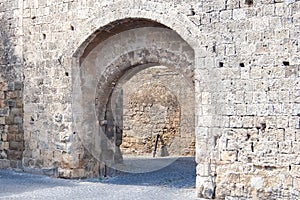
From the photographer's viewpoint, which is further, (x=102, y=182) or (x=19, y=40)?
(x=19, y=40)

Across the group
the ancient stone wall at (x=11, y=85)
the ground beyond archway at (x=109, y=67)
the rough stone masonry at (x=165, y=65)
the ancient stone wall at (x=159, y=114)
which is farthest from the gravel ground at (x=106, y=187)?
the ancient stone wall at (x=159, y=114)

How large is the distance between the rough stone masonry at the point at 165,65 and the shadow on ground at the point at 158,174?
0.40 m

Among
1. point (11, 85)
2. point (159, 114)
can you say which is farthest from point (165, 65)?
point (159, 114)

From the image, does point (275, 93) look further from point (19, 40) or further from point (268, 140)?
point (19, 40)

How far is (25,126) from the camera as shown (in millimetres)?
8516

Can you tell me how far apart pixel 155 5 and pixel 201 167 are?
2.28 m

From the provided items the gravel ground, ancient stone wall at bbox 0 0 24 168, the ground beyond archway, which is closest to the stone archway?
the ground beyond archway

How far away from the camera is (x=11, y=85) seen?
Result: 345 inches

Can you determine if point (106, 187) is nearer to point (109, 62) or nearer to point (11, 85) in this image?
point (109, 62)

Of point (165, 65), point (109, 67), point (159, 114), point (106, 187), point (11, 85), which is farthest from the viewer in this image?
point (159, 114)

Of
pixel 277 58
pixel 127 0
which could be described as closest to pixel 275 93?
pixel 277 58

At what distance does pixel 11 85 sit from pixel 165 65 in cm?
296

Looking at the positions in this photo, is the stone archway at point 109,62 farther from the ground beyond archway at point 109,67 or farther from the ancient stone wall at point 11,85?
the ancient stone wall at point 11,85

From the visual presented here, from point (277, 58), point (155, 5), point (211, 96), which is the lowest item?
point (211, 96)
